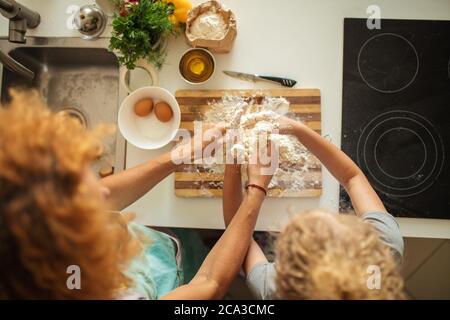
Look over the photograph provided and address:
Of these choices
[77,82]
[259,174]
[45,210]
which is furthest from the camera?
[77,82]

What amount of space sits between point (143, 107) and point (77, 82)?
0.34 m

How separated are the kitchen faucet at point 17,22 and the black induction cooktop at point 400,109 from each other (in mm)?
855

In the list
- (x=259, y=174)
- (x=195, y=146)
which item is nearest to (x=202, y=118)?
(x=195, y=146)

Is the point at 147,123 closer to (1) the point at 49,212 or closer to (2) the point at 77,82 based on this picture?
(2) the point at 77,82

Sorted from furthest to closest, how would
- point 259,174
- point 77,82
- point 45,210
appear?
1. point 77,82
2. point 259,174
3. point 45,210

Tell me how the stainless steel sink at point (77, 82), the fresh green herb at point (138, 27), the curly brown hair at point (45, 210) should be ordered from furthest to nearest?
1. the stainless steel sink at point (77, 82)
2. the fresh green herb at point (138, 27)
3. the curly brown hair at point (45, 210)

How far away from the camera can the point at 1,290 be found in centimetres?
47

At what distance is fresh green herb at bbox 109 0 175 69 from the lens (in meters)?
0.84

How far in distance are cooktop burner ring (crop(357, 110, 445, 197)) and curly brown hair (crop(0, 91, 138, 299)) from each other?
0.69m

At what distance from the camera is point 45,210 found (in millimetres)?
433

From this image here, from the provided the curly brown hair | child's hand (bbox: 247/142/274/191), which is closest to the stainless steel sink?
child's hand (bbox: 247/142/274/191)

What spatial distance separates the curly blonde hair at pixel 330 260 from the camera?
0.52 meters

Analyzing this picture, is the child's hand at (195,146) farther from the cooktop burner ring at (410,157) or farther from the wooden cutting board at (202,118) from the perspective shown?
the cooktop burner ring at (410,157)

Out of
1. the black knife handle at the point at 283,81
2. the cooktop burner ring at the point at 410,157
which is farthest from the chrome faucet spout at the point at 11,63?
the cooktop burner ring at the point at 410,157
